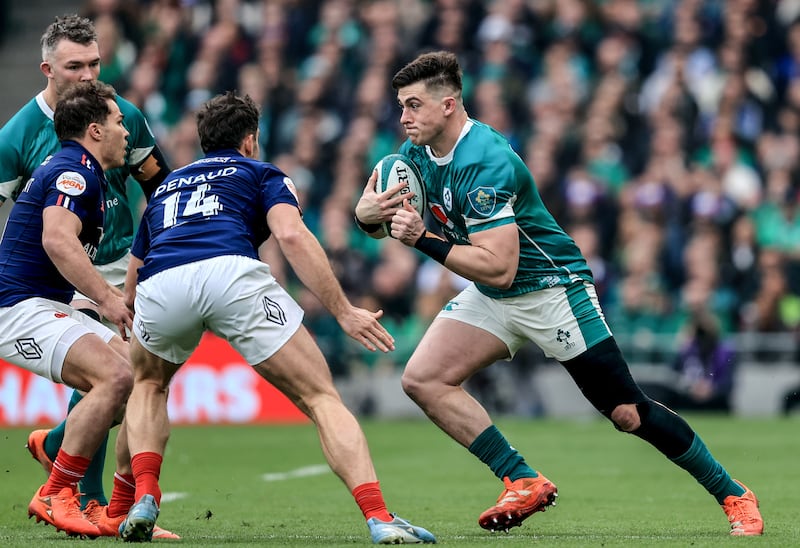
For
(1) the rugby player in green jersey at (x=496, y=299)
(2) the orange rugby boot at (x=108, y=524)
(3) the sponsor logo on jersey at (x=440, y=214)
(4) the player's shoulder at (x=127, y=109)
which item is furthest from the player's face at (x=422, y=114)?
(2) the orange rugby boot at (x=108, y=524)

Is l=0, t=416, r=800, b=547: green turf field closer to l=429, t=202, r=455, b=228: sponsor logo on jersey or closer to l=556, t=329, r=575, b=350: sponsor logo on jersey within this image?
l=556, t=329, r=575, b=350: sponsor logo on jersey

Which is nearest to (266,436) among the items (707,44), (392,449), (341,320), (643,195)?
(392,449)

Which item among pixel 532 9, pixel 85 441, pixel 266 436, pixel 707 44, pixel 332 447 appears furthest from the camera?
pixel 532 9

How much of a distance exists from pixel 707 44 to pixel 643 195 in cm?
260

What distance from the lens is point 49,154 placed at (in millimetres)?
8398

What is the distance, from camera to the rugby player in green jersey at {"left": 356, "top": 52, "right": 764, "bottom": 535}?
7.59m

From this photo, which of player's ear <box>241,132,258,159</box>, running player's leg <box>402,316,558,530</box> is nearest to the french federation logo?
running player's leg <box>402,316,558,530</box>

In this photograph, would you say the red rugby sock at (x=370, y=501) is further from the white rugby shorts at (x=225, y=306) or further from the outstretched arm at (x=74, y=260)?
the outstretched arm at (x=74, y=260)

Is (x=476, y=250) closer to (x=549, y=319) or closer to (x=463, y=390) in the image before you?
(x=549, y=319)

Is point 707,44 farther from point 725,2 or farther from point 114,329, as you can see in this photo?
point 114,329

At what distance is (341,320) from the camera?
6.88 meters

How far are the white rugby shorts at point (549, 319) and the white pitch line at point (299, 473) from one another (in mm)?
3877

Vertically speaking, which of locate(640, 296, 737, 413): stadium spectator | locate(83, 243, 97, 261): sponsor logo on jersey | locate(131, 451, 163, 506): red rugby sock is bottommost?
locate(640, 296, 737, 413): stadium spectator

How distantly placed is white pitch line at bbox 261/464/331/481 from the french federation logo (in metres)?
4.57
